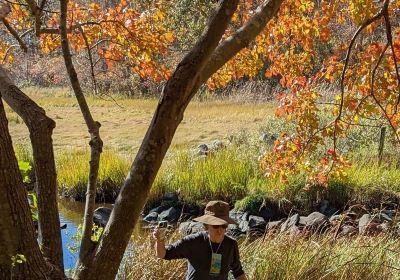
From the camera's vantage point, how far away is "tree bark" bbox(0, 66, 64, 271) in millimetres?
2656

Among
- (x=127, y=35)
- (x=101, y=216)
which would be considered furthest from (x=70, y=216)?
(x=127, y=35)

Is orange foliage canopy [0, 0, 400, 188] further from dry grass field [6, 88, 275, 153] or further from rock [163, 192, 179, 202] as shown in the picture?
dry grass field [6, 88, 275, 153]

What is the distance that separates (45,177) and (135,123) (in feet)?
56.4

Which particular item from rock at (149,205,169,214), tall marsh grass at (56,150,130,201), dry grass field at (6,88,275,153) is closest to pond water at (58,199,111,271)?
tall marsh grass at (56,150,130,201)

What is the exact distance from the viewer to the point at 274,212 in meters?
10.7

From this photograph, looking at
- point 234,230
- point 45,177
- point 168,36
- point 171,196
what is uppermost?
point 168,36

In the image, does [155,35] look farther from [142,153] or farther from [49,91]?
[49,91]

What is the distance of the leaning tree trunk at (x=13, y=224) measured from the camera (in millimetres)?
2232

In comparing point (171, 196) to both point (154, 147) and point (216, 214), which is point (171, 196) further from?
point (154, 147)

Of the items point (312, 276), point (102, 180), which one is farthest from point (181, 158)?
point (312, 276)

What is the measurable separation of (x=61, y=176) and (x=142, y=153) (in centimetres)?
1029

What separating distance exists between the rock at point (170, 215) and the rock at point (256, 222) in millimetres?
1411

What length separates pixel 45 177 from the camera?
2.67 m

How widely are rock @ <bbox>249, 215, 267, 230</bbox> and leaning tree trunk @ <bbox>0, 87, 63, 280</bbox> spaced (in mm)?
7890
